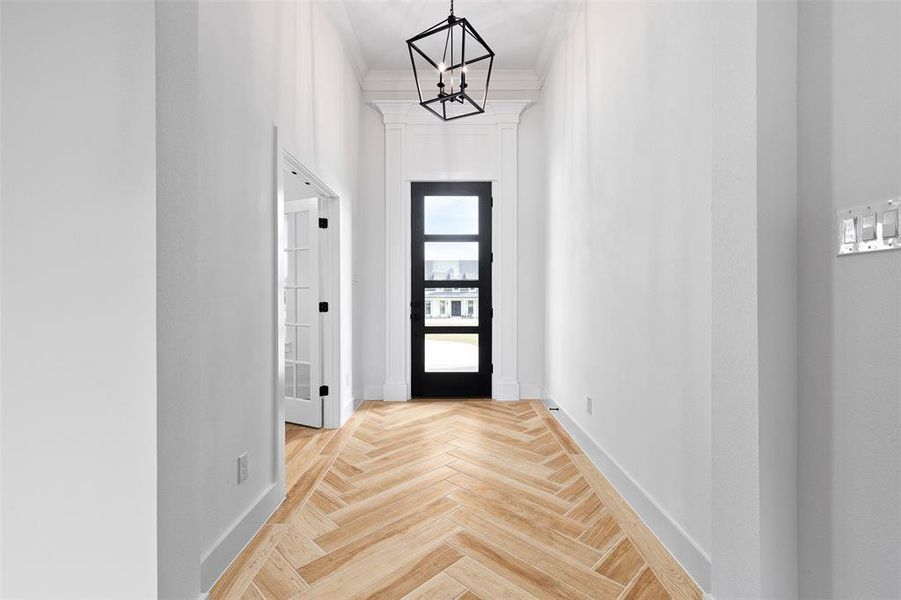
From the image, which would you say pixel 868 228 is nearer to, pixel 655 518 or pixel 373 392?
pixel 655 518

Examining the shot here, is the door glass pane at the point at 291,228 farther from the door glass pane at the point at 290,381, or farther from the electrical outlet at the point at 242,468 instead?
the electrical outlet at the point at 242,468

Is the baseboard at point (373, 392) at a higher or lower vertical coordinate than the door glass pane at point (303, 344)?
lower

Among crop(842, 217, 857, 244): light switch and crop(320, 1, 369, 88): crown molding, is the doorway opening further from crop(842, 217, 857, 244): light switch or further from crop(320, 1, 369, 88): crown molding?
crop(842, 217, 857, 244): light switch

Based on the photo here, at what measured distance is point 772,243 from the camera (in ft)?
3.95

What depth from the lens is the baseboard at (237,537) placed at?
1601mm

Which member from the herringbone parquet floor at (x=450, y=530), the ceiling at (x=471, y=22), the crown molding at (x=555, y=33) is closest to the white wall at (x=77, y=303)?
the herringbone parquet floor at (x=450, y=530)

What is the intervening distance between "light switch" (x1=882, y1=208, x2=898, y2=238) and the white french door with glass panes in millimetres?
3312

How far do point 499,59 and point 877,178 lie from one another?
385cm

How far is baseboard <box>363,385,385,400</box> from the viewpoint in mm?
4500

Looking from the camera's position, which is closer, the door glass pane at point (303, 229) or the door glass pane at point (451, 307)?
the door glass pane at point (303, 229)

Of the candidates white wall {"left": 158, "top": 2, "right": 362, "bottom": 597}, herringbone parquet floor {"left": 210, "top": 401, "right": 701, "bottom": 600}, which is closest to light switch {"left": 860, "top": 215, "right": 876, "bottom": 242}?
herringbone parquet floor {"left": 210, "top": 401, "right": 701, "bottom": 600}

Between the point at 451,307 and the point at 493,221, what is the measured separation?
3.24ft

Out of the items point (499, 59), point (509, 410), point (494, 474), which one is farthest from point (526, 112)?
point (494, 474)

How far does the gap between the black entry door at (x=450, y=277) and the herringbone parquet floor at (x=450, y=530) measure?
4.41 feet
